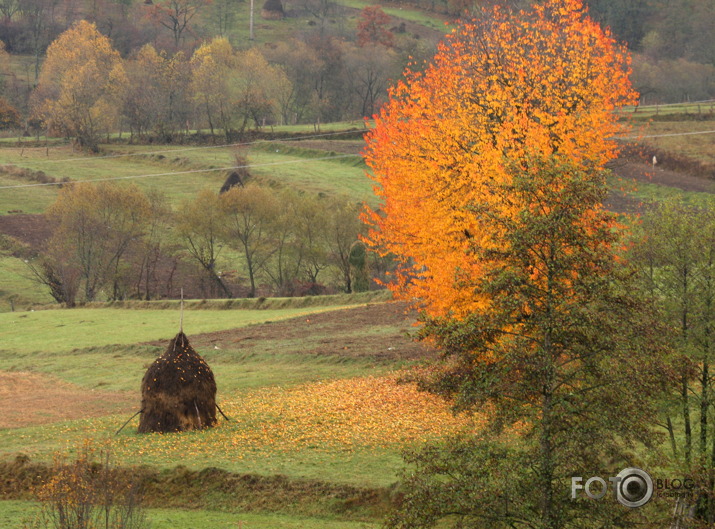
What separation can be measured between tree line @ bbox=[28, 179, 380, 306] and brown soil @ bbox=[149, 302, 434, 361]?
18.7 meters

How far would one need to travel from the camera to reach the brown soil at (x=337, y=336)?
32.4 meters

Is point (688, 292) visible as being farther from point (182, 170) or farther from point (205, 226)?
point (182, 170)

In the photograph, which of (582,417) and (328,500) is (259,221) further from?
(582,417)

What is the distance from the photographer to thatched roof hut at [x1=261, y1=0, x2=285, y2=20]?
17262 centimetres

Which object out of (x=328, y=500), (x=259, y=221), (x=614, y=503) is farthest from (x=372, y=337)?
(x=259, y=221)

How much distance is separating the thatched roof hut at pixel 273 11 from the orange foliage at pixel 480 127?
151865 mm

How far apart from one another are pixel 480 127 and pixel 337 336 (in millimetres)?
14965

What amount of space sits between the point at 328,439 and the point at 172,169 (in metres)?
71.0

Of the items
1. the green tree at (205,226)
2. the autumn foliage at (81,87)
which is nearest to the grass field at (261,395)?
the green tree at (205,226)

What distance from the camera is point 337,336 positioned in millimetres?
37125

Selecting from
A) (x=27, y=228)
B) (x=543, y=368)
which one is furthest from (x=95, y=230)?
(x=543, y=368)

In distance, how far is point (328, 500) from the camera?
1708 centimetres

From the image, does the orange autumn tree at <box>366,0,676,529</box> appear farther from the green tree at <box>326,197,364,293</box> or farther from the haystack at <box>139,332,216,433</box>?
the green tree at <box>326,197,364,293</box>

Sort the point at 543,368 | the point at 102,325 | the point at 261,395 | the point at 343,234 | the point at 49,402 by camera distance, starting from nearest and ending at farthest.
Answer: the point at 543,368 < the point at 261,395 < the point at 49,402 < the point at 102,325 < the point at 343,234
